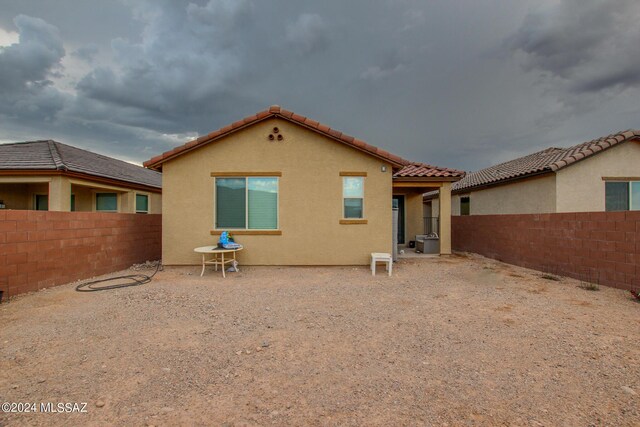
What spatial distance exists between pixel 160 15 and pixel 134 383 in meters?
12.9

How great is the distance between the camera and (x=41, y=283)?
624 cm

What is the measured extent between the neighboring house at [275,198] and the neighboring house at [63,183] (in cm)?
529

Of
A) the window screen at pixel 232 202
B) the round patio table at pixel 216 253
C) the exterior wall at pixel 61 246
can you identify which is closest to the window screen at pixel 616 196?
the window screen at pixel 232 202

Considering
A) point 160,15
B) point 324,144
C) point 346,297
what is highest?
point 160,15

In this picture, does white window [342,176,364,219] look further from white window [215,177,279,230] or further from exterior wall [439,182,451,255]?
exterior wall [439,182,451,255]

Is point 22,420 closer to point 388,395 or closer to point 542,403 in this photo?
point 388,395

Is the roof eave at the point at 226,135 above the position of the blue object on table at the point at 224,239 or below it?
above

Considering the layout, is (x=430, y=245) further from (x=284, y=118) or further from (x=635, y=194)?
(x=284, y=118)

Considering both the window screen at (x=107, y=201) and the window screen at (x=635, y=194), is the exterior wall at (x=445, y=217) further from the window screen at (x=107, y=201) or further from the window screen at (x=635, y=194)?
the window screen at (x=107, y=201)

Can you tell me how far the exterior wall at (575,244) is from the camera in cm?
617

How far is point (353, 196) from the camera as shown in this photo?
895 cm

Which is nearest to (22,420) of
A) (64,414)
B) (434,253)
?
(64,414)

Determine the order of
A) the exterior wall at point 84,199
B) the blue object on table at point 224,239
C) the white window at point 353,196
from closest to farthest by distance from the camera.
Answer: the blue object on table at point 224,239
the white window at point 353,196
the exterior wall at point 84,199

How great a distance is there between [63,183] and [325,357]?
12512 millimetres
